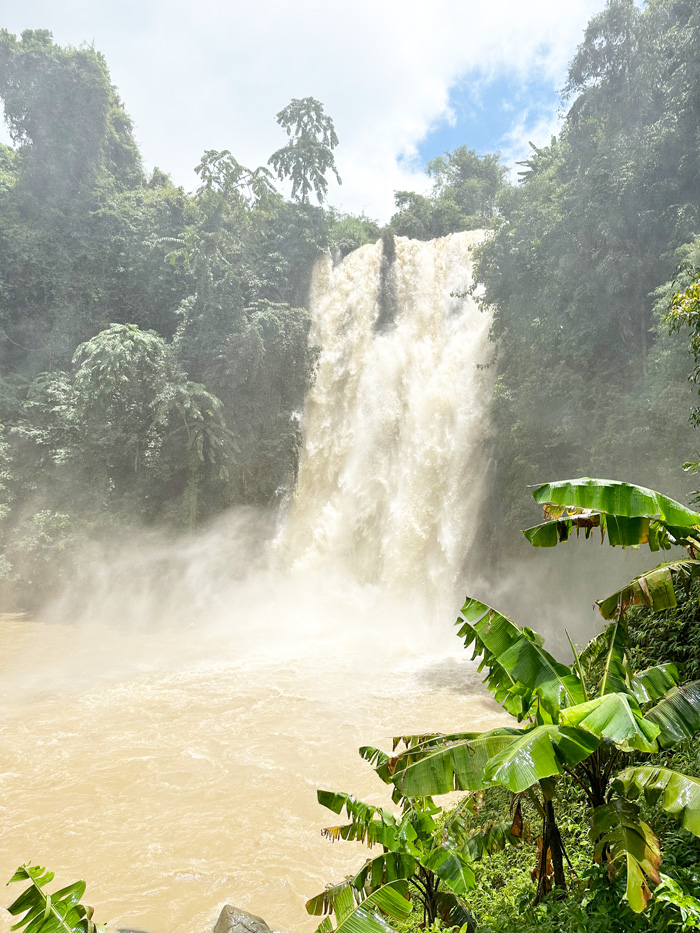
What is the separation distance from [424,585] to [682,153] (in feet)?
42.7

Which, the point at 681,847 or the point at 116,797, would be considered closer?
the point at 681,847

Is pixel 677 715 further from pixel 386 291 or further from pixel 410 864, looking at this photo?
pixel 386 291

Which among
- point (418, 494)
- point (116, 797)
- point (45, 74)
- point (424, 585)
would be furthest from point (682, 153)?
point (45, 74)

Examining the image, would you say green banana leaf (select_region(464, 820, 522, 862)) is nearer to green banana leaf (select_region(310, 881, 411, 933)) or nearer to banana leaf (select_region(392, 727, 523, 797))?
banana leaf (select_region(392, 727, 523, 797))

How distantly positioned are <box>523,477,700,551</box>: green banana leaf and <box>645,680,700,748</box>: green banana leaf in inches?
39.0

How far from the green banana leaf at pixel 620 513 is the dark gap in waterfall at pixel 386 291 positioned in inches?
772

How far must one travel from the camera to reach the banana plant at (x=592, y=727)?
3.14m

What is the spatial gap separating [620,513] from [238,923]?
497 cm

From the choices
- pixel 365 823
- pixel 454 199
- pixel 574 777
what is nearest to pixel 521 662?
pixel 574 777

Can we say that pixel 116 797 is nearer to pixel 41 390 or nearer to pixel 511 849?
pixel 511 849

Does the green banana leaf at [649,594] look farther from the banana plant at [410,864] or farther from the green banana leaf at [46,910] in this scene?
the green banana leaf at [46,910]

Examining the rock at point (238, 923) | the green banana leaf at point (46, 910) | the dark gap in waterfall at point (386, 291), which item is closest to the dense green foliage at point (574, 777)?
the green banana leaf at point (46, 910)

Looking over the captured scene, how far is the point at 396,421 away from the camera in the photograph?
68.2 ft

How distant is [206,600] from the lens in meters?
20.9
